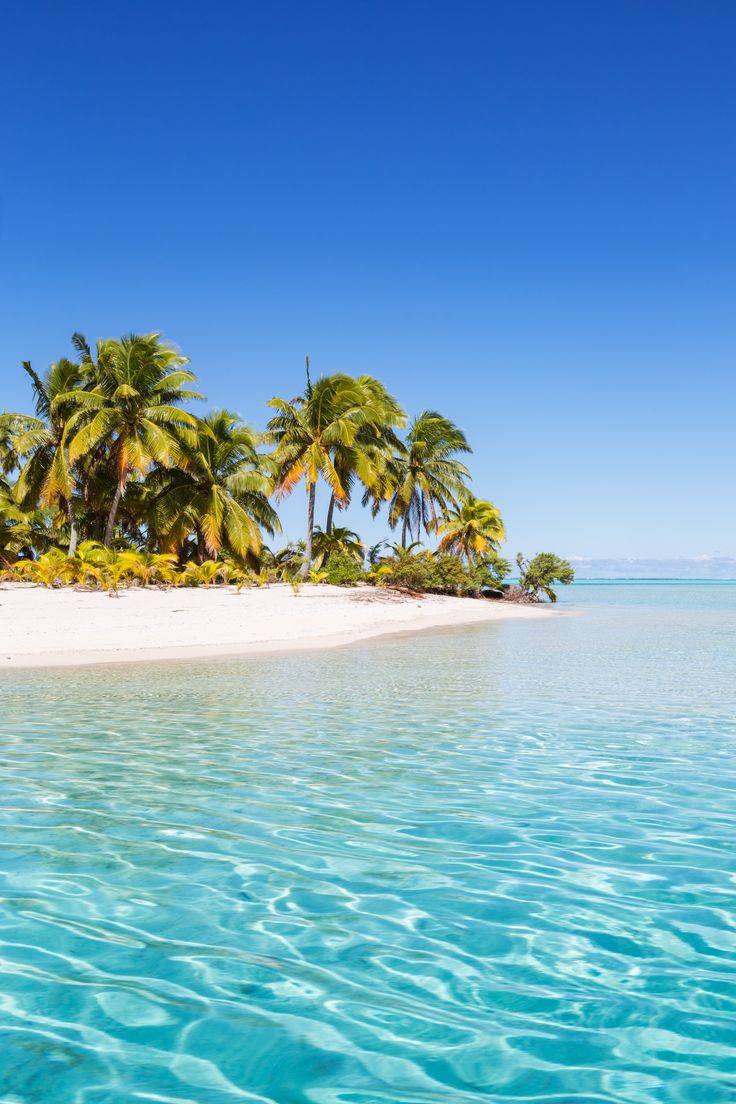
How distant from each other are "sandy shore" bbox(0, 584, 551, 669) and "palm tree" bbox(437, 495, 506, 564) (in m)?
15.8

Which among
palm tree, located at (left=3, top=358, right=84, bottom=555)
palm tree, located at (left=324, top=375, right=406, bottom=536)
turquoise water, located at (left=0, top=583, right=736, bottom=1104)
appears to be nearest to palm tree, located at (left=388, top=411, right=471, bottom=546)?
palm tree, located at (left=324, top=375, right=406, bottom=536)

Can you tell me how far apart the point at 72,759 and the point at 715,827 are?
5086mm

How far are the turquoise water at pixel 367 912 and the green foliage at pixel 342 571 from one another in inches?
1023

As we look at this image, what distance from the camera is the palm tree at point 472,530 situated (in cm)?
4822

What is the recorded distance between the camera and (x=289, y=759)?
22.3 feet

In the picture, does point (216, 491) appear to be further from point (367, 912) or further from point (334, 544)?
point (367, 912)

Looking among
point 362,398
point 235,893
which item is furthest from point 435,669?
point 362,398

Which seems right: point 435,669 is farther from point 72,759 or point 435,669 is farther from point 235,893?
point 235,893

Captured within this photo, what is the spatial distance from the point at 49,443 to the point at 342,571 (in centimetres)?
1328

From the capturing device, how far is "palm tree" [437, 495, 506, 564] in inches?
1898

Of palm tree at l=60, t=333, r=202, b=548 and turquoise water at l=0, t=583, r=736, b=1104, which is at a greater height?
palm tree at l=60, t=333, r=202, b=548

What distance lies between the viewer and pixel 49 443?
32125 millimetres

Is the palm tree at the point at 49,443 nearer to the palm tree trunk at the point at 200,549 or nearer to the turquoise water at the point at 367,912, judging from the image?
the palm tree trunk at the point at 200,549

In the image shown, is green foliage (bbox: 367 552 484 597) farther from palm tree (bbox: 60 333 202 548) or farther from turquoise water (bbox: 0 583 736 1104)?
turquoise water (bbox: 0 583 736 1104)
